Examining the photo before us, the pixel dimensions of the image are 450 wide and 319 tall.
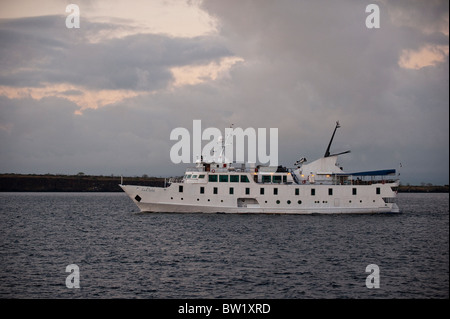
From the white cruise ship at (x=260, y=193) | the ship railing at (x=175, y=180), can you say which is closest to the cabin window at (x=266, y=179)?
the white cruise ship at (x=260, y=193)

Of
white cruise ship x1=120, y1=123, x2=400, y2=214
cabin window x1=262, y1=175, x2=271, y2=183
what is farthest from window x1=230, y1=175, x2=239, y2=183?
cabin window x1=262, y1=175, x2=271, y2=183

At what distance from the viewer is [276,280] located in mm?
25016

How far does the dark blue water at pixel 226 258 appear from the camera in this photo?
920 inches

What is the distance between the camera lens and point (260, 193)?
52.6 metres

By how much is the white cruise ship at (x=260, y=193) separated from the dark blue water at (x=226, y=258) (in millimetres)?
2364

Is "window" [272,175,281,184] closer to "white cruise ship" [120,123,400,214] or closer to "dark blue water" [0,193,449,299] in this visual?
"white cruise ship" [120,123,400,214]

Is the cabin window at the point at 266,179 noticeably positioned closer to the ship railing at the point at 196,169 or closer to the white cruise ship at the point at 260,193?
the white cruise ship at the point at 260,193

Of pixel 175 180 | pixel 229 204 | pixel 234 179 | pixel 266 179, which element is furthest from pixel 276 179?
pixel 175 180

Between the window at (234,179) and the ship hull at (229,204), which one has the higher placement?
the window at (234,179)

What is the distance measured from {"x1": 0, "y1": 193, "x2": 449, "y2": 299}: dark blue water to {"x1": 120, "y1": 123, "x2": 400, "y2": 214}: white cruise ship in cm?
236

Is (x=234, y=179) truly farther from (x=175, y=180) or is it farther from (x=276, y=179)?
(x=175, y=180)

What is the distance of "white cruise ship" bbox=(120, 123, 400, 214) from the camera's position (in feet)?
169
